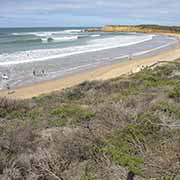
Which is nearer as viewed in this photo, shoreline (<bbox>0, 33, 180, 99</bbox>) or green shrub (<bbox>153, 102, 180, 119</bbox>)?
green shrub (<bbox>153, 102, 180, 119</bbox>)

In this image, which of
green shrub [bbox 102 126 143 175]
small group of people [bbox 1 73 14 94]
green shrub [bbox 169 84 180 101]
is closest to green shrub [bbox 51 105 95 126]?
green shrub [bbox 102 126 143 175]

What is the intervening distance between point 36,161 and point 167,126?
225 cm

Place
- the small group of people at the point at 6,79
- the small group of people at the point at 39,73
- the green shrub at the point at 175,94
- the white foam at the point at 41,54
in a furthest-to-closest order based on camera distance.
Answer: the white foam at the point at 41,54, the small group of people at the point at 39,73, the small group of people at the point at 6,79, the green shrub at the point at 175,94

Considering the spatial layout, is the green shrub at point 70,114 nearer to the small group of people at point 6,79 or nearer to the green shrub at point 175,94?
the green shrub at point 175,94

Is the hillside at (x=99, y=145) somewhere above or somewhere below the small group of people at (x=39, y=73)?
above

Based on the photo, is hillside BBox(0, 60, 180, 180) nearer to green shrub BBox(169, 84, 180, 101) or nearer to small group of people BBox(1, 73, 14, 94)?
green shrub BBox(169, 84, 180, 101)

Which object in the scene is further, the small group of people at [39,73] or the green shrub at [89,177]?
the small group of people at [39,73]

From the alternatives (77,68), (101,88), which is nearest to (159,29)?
(77,68)

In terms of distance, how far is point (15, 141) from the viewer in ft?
18.4

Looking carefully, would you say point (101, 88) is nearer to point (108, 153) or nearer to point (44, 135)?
point (44, 135)

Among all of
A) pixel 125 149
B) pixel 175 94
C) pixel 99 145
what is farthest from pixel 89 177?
pixel 175 94

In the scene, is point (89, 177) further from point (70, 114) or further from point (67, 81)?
point (67, 81)

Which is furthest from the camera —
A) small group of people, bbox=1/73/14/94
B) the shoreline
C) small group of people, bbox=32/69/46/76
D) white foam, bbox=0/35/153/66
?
white foam, bbox=0/35/153/66

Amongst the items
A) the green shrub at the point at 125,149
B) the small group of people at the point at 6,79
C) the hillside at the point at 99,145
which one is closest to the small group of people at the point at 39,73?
the small group of people at the point at 6,79
